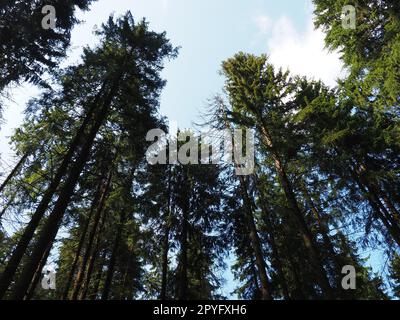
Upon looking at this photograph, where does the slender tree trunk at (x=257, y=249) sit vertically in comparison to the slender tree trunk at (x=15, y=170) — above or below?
below

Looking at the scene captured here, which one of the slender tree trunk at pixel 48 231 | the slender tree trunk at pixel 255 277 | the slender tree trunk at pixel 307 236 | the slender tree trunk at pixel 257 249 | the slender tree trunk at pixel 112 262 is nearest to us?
the slender tree trunk at pixel 48 231

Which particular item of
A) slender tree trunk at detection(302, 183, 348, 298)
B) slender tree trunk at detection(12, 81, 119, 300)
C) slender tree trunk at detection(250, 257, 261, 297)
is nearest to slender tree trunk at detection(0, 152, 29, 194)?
slender tree trunk at detection(12, 81, 119, 300)

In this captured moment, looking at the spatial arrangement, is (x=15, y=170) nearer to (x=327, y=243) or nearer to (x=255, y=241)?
(x=255, y=241)

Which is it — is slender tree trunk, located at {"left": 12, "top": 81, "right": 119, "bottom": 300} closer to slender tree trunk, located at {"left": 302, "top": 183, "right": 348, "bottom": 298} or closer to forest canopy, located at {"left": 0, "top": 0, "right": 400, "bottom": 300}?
forest canopy, located at {"left": 0, "top": 0, "right": 400, "bottom": 300}

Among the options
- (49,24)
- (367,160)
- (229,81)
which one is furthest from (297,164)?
(49,24)

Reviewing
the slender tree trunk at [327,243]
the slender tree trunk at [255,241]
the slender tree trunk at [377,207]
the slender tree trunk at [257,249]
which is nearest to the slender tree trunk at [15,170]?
the slender tree trunk at [255,241]

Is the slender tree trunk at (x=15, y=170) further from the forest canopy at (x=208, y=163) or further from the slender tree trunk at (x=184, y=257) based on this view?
the slender tree trunk at (x=184, y=257)

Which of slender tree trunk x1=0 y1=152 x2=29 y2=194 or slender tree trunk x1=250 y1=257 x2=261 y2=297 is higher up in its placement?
slender tree trunk x1=0 y1=152 x2=29 y2=194

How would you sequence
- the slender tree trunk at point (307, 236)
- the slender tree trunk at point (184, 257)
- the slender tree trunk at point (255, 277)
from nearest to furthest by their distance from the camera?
the slender tree trunk at point (307, 236) < the slender tree trunk at point (184, 257) < the slender tree trunk at point (255, 277)

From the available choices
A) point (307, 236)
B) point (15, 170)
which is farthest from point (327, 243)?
point (15, 170)

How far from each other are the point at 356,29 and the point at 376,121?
4033 millimetres

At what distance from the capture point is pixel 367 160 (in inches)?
539
